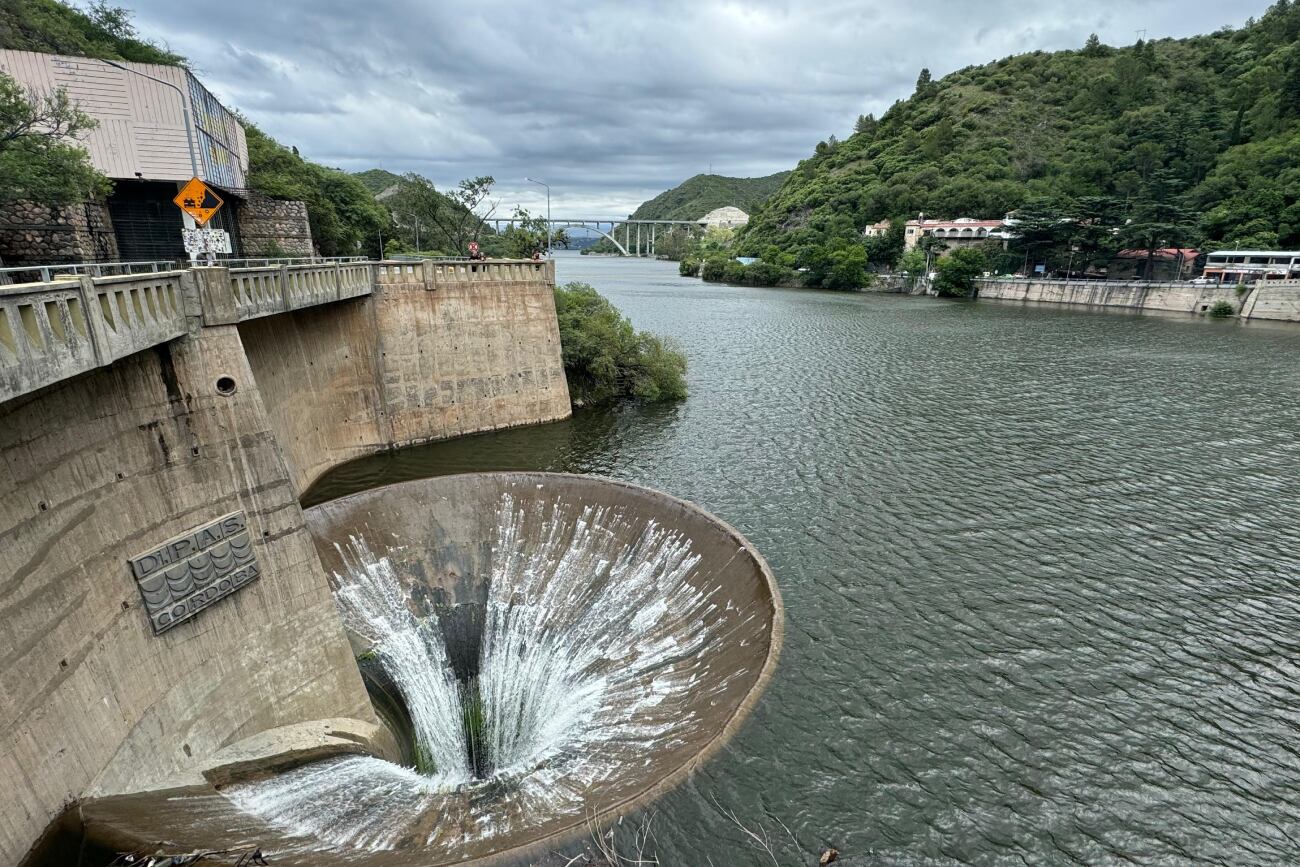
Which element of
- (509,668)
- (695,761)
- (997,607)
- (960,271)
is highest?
(960,271)

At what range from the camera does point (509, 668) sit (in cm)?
1586

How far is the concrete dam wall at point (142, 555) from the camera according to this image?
28.3 ft

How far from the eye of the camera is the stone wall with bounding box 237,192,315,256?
117ft

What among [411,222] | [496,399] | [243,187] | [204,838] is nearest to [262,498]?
[204,838]

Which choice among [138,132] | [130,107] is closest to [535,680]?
[138,132]

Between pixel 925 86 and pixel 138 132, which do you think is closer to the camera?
pixel 138 132

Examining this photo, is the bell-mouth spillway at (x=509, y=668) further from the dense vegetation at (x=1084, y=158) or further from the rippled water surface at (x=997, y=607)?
the dense vegetation at (x=1084, y=158)

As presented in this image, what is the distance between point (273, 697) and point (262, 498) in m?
3.97

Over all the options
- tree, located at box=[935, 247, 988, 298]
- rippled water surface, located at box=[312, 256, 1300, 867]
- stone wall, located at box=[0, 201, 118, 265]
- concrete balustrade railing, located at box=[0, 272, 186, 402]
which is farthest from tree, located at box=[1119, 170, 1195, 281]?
stone wall, located at box=[0, 201, 118, 265]

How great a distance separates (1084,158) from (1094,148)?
20.9 ft

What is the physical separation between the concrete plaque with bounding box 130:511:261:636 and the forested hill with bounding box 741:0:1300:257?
10092 cm

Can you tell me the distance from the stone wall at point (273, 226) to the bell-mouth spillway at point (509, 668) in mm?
24612

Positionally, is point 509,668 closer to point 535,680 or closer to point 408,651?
point 535,680

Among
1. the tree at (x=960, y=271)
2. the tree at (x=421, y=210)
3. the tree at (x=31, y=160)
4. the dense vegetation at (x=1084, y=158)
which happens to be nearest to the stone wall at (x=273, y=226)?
the tree at (x=31, y=160)
